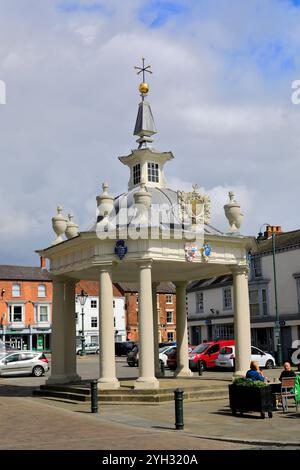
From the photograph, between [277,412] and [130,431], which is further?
[277,412]

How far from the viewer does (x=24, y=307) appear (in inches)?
2852

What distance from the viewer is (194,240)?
19891 millimetres

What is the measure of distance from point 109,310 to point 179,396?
6.13 m

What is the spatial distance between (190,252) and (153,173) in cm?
458

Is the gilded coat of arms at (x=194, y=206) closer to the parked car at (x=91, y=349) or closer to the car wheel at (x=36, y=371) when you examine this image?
the car wheel at (x=36, y=371)

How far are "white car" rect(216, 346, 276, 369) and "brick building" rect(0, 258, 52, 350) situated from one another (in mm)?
40125

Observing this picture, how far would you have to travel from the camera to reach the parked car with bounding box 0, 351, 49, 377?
3509 cm

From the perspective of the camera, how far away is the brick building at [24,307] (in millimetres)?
71250

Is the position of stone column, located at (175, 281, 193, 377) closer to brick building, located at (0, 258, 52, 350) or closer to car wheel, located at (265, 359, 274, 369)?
car wheel, located at (265, 359, 274, 369)

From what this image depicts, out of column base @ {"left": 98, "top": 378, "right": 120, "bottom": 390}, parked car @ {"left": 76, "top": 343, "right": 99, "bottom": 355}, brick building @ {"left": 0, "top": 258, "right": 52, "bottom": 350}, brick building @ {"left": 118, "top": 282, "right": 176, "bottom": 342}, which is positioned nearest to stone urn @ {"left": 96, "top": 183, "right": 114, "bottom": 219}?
column base @ {"left": 98, "top": 378, "right": 120, "bottom": 390}


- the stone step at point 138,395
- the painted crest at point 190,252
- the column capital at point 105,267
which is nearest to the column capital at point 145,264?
the column capital at point 105,267
